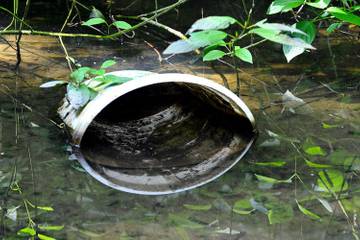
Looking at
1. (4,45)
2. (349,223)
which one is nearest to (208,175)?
(349,223)

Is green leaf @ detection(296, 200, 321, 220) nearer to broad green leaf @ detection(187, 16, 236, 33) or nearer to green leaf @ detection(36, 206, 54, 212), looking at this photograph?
broad green leaf @ detection(187, 16, 236, 33)

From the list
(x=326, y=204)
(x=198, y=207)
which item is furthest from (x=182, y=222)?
(x=326, y=204)

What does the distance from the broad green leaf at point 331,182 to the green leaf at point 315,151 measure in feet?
0.42

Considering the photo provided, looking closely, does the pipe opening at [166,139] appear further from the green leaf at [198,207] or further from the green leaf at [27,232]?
the green leaf at [27,232]

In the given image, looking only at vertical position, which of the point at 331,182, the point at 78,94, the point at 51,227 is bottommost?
the point at 331,182

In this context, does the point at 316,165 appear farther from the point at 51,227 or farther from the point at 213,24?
the point at 51,227

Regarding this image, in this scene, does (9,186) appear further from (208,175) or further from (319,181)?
(319,181)

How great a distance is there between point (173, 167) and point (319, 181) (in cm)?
56

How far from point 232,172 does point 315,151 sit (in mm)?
379

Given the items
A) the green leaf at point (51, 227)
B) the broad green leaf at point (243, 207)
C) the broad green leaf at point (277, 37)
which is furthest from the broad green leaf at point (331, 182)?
the green leaf at point (51, 227)

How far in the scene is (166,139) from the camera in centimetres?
262

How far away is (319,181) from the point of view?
2.17m

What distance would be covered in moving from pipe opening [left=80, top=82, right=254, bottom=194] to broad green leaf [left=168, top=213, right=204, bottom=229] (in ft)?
0.65

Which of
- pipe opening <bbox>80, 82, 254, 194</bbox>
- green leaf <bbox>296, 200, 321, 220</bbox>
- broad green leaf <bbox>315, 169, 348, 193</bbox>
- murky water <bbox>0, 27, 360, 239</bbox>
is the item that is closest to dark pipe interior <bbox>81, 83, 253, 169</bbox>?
pipe opening <bbox>80, 82, 254, 194</bbox>
